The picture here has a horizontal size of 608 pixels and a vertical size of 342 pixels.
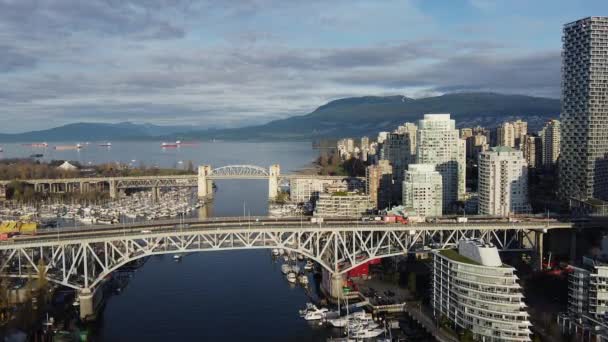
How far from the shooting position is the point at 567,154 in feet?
134

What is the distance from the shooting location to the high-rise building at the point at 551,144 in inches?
2121

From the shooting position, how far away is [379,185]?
1799 inches

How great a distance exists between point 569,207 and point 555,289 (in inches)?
640

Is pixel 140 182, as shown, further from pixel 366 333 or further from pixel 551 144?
pixel 366 333

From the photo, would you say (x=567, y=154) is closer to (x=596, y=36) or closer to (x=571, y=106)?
(x=571, y=106)

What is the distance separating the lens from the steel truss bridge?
71.8 ft

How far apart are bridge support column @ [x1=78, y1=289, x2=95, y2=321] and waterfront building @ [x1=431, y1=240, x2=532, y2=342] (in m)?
12.0

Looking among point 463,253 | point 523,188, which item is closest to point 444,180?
point 523,188

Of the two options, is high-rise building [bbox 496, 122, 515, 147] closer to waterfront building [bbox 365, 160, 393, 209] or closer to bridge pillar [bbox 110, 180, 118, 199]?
waterfront building [bbox 365, 160, 393, 209]

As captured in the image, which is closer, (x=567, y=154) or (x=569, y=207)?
(x=569, y=207)

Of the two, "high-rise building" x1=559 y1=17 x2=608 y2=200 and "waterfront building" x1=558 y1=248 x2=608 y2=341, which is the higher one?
"high-rise building" x1=559 y1=17 x2=608 y2=200

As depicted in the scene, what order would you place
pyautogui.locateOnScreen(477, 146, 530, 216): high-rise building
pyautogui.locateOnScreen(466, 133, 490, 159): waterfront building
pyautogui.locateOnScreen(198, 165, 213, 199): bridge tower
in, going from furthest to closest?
pyautogui.locateOnScreen(466, 133, 490, 159): waterfront building → pyautogui.locateOnScreen(198, 165, 213, 199): bridge tower → pyautogui.locateOnScreen(477, 146, 530, 216): high-rise building

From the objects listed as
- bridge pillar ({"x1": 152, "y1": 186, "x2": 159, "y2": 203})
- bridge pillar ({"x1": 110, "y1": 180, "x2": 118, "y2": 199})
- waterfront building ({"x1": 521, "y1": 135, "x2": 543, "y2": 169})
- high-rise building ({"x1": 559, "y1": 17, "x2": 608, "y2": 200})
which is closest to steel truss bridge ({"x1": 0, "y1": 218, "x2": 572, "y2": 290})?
high-rise building ({"x1": 559, "y1": 17, "x2": 608, "y2": 200})

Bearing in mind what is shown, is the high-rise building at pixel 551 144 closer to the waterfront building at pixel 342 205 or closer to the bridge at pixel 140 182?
the bridge at pixel 140 182
